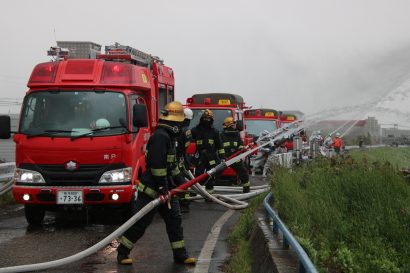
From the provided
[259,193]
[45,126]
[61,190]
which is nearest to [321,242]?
[61,190]

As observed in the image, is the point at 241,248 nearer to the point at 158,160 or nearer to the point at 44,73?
the point at 158,160

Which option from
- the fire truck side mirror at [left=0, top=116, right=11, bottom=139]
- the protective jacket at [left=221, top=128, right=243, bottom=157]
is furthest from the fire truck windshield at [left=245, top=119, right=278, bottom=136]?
the fire truck side mirror at [left=0, top=116, right=11, bottom=139]

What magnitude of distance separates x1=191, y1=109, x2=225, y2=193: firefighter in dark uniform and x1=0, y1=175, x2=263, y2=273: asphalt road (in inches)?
47.2

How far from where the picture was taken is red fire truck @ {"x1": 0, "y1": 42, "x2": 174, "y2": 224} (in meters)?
9.08

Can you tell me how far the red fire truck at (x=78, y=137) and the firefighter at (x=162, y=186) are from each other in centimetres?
183

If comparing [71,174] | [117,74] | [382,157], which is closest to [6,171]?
[117,74]

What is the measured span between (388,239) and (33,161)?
549cm

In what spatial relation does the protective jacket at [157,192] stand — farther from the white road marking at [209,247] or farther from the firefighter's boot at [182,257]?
the white road marking at [209,247]

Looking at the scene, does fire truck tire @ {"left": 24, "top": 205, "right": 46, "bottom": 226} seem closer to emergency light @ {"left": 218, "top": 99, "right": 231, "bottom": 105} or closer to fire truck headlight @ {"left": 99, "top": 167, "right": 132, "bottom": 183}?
fire truck headlight @ {"left": 99, "top": 167, "right": 132, "bottom": 183}

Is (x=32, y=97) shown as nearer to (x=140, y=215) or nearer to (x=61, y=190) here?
(x=61, y=190)

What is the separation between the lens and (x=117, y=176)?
30.2 feet

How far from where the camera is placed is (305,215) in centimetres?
693

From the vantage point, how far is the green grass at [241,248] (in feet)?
21.8

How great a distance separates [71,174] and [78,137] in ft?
1.87
